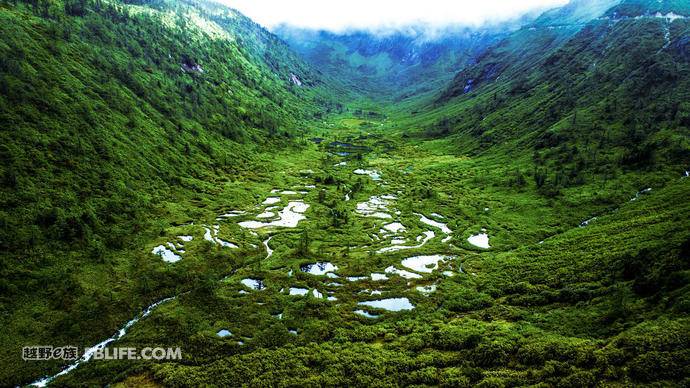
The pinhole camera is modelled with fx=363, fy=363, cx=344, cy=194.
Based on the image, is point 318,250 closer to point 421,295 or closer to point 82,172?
point 421,295

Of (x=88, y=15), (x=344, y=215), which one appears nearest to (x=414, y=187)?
(x=344, y=215)

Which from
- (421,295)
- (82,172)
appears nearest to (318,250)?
(421,295)

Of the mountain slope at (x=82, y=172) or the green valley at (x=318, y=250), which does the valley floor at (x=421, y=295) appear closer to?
the green valley at (x=318, y=250)

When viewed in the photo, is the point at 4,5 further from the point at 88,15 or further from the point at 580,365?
the point at 580,365

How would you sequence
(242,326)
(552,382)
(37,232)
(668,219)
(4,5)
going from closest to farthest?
(552,382)
(242,326)
(37,232)
(668,219)
(4,5)

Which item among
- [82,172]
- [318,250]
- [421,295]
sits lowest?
[421,295]

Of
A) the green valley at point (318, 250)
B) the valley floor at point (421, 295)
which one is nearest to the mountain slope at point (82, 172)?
the green valley at point (318, 250)
